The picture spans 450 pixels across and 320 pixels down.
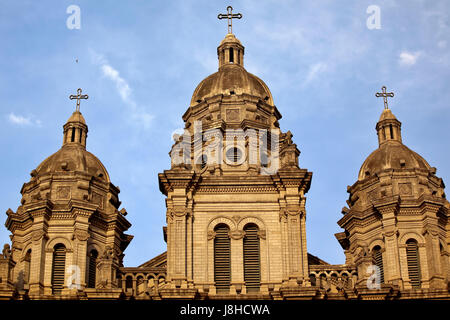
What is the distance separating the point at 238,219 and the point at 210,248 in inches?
79.4

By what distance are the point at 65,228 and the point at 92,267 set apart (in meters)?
2.43

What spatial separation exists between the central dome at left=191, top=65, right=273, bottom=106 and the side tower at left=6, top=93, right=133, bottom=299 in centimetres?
700

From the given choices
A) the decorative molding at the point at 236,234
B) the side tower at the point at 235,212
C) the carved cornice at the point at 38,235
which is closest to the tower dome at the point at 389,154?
the side tower at the point at 235,212

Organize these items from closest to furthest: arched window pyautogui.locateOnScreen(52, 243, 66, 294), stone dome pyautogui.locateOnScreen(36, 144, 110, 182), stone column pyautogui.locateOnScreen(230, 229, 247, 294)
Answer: stone column pyautogui.locateOnScreen(230, 229, 247, 294) → arched window pyautogui.locateOnScreen(52, 243, 66, 294) → stone dome pyautogui.locateOnScreen(36, 144, 110, 182)

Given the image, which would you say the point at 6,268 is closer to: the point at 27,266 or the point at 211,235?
the point at 27,266

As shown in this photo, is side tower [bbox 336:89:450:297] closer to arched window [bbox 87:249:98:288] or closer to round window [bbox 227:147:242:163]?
round window [bbox 227:147:242:163]

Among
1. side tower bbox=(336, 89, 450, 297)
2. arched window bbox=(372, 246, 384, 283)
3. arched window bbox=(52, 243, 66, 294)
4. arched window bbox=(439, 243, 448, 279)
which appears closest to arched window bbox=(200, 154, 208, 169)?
arched window bbox=(52, 243, 66, 294)

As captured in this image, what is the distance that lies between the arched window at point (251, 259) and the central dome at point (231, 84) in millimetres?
9167

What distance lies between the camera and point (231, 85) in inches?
2002

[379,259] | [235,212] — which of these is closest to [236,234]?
[235,212]

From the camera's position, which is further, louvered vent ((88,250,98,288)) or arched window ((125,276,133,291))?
louvered vent ((88,250,98,288))

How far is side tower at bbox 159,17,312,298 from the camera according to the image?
141 feet
